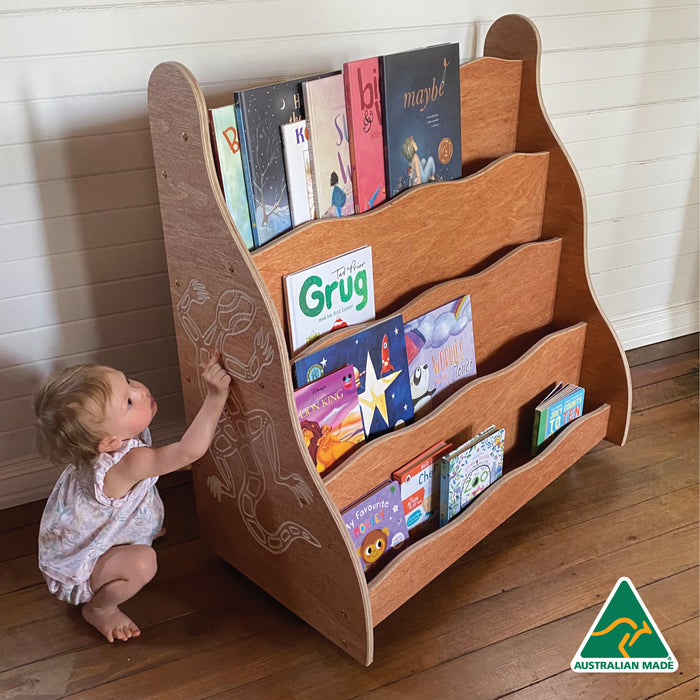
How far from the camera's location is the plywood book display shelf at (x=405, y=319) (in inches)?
47.8

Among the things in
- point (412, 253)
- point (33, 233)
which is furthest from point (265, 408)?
point (33, 233)

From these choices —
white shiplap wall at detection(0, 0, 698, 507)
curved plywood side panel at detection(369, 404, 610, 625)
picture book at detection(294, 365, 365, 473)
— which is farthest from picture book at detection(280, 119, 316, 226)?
curved plywood side panel at detection(369, 404, 610, 625)

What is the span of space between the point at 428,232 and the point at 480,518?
0.60 metres

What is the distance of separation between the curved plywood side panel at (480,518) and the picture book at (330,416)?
23 cm

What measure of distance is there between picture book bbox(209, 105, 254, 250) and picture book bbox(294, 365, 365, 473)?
0.94 feet

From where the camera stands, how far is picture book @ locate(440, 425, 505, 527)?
1518mm

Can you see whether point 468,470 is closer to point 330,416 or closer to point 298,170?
point 330,416

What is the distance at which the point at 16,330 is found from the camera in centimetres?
166

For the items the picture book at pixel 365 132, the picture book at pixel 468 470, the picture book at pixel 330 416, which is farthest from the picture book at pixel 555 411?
the picture book at pixel 365 132

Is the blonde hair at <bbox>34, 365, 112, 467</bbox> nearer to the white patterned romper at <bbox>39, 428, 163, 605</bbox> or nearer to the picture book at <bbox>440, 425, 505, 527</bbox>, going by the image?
the white patterned romper at <bbox>39, 428, 163, 605</bbox>

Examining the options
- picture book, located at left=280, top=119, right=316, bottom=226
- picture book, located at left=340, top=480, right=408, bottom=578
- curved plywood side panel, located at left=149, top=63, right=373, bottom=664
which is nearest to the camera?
curved plywood side panel, located at left=149, top=63, right=373, bottom=664

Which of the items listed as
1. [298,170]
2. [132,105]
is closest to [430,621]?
[298,170]

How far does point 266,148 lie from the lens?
125 centimetres

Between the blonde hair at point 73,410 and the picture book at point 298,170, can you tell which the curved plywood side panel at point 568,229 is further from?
the blonde hair at point 73,410
